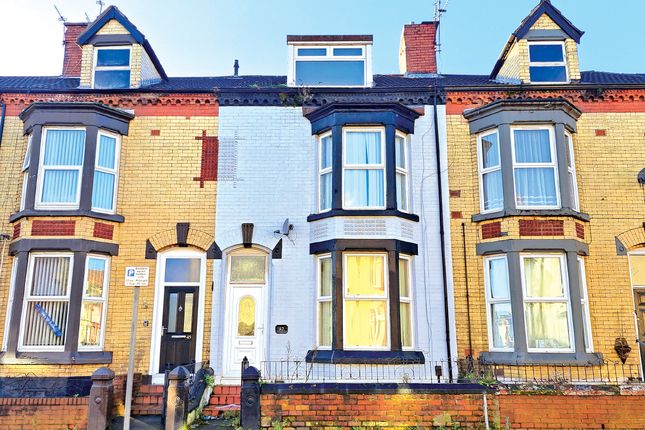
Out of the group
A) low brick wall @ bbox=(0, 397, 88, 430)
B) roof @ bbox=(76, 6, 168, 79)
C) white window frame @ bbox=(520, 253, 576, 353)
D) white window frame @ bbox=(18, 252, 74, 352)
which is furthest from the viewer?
roof @ bbox=(76, 6, 168, 79)

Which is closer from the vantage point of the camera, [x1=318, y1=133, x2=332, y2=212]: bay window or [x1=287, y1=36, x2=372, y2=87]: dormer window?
[x1=318, y1=133, x2=332, y2=212]: bay window

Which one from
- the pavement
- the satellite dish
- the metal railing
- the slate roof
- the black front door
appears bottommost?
the pavement

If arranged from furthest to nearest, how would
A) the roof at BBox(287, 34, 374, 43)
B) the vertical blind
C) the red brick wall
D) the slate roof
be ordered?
1. the red brick wall
2. the roof at BBox(287, 34, 374, 43)
3. the slate roof
4. the vertical blind

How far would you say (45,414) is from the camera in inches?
360

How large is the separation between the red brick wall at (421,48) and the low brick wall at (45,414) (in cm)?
1239

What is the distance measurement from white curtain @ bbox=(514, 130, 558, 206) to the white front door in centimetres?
634

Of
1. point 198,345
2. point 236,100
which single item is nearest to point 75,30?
point 236,100

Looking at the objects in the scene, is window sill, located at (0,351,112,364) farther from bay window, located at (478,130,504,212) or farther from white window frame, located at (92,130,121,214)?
bay window, located at (478,130,504,212)

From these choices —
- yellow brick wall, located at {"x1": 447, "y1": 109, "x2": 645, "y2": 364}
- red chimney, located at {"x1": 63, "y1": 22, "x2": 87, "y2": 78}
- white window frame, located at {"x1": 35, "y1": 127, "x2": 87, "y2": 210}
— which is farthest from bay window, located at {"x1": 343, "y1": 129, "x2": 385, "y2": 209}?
red chimney, located at {"x1": 63, "y1": 22, "x2": 87, "y2": 78}

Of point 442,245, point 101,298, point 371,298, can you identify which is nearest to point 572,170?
point 442,245

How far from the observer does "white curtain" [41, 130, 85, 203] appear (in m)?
12.5

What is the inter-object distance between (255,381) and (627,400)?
247 inches

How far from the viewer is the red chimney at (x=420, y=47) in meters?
16.1

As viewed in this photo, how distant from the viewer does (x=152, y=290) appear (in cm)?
1251
